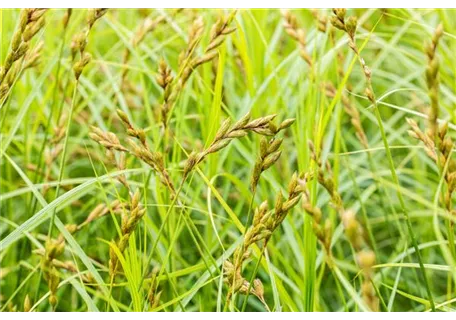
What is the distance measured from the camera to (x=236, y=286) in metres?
0.91

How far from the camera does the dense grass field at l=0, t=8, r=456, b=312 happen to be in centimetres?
95

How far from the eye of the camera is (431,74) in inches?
29.2

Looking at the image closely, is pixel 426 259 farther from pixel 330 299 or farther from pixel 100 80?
pixel 100 80

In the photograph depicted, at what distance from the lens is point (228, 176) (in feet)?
4.75

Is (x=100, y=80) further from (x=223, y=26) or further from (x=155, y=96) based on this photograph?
(x=223, y=26)

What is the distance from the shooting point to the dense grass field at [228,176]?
3.11ft

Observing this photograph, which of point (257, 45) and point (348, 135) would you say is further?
point (348, 135)

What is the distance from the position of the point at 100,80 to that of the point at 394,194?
130 cm
